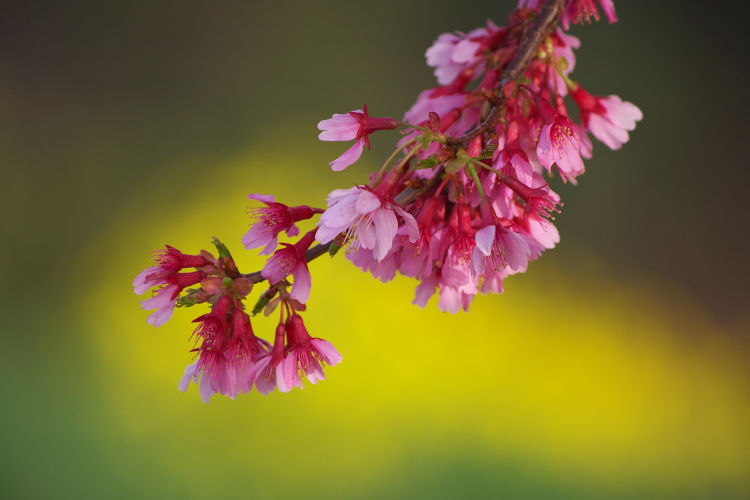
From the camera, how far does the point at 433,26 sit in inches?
68.8

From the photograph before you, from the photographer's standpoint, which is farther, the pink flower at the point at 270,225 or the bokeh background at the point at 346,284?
the bokeh background at the point at 346,284

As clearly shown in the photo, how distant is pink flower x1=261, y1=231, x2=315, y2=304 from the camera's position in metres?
0.48

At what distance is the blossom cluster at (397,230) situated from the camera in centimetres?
46

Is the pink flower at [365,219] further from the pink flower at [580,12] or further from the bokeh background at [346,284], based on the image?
the bokeh background at [346,284]

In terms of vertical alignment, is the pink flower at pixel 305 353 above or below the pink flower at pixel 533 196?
below

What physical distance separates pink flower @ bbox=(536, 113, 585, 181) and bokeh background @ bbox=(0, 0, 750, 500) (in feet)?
3.94

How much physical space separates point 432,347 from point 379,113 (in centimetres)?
65

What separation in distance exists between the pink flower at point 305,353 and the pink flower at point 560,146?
0.74 feet

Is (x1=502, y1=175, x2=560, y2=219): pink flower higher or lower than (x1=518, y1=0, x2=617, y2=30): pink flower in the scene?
lower

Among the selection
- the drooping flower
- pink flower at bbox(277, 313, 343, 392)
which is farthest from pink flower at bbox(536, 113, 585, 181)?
pink flower at bbox(277, 313, 343, 392)

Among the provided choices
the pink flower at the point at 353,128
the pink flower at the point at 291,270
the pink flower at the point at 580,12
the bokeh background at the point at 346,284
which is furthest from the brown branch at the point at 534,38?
the bokeh background at the point at 346,284

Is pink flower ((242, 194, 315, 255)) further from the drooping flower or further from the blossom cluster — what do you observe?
the drooping flower

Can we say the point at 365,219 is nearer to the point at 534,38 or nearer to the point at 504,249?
the point at 504,249

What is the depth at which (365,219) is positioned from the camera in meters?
0.44
